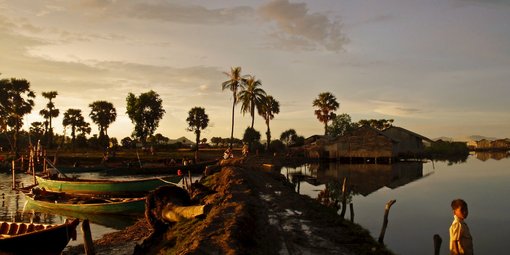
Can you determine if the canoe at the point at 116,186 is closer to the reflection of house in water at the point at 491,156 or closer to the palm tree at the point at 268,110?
the palm tree at the point at 268,110

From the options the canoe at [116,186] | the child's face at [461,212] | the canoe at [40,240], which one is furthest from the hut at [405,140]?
the child's face at [461,212]

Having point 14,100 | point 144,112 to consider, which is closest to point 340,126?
point 144,112

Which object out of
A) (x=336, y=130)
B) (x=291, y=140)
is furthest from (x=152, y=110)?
(x=336, y=130)

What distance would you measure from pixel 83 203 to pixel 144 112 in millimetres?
58908

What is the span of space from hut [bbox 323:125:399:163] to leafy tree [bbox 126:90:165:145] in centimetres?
3646

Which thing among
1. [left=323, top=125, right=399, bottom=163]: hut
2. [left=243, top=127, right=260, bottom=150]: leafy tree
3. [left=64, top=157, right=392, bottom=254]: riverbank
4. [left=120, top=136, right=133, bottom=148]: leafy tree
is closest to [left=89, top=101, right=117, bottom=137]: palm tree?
[left=120, top=136, right=133, bottom=148]: leafy tree

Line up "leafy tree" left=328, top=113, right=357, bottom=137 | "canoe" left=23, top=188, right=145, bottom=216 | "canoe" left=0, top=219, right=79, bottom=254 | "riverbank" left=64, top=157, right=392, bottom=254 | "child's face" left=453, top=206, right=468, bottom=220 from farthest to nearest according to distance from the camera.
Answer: "leafy tree" left=328, top=113, right=357, bottom=137, "canoe" left=23, top=188, right=145, bottom=216, "canoe" left=0, top=219, right=79, bottom=254, "riverbank" left=64, top=157, right=392, bottom=254, "child's face" left=453, top=206, right=468, bottom=220

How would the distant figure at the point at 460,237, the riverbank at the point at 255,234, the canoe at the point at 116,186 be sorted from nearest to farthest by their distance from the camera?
the distant figure at the point at 460,237, the riverbank at the point at 255,234, the canoe at the point at 116,186

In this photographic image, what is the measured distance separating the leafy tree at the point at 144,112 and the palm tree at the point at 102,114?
836 cm

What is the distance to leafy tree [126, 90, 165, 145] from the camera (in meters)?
80.1

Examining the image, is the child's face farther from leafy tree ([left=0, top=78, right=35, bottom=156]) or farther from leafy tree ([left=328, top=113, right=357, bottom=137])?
leafy tree ([left=328, top=113, right=357, bottom=137])

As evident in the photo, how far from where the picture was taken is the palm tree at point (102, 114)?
282 feet

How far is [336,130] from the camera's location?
318 ft

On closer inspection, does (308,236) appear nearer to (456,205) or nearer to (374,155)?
(456,205)
